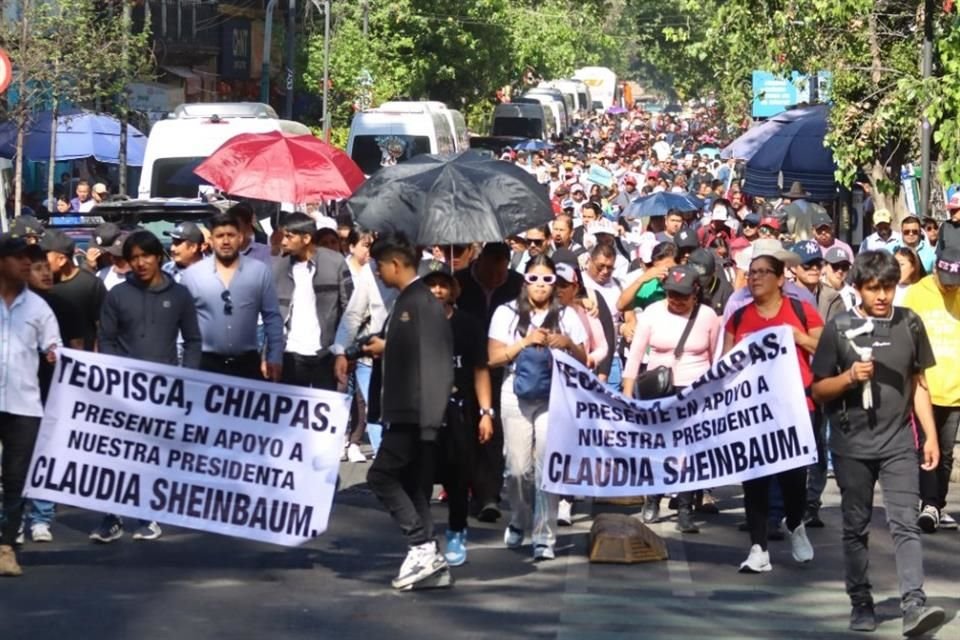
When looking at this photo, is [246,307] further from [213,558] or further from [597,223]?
[597,223]

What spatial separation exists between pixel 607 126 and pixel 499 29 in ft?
105

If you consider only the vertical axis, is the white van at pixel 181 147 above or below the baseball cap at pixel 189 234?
above

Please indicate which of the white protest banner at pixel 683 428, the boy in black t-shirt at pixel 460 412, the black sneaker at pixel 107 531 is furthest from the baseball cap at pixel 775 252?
the black sneaker at pixel 107 531

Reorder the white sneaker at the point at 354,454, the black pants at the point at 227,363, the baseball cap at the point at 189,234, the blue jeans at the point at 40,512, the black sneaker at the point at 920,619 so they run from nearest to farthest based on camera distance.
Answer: the black sneaker at the point at 920,619 → the blue jeans at the point at 40,512 → the black pants at the point at 227,363 → the baseball cap at the point at 189,234 → the white sneaker at the point at 354,454

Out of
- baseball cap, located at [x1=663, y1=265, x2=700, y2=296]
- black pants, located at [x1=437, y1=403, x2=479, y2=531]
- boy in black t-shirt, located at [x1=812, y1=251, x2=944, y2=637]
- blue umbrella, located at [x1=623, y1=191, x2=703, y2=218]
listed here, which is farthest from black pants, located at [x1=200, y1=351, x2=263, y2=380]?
blue umbrella, located at [x1=623, y1=191, x2=703, y2=218]

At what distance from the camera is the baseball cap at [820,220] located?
1884 cm

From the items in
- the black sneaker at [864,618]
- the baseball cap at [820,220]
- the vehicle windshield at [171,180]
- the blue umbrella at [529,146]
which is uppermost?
the blue umbrella at [529,146]

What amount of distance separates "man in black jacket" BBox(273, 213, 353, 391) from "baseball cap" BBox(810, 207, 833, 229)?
6.41m

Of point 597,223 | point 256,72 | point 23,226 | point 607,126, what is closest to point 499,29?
point 256,72

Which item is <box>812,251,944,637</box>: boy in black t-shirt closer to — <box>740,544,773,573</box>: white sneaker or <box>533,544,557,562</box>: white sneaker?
<box>740,544,773,573</box>: white sneaker

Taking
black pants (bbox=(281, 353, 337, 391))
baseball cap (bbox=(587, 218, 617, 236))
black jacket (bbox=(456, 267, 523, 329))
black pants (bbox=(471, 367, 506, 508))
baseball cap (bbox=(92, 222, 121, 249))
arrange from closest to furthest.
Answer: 1. black pants (bbox=(471, 367, 506, 508))
2. black jacket (bbox=(456, 267, 523, 329))
3. black pants (bbox=(281, 353, 337, 391))
4. baseball cap (bbox=(92, 222, 121, 249))
5. baseball cap (bbox=(587, 218, 617, 236))

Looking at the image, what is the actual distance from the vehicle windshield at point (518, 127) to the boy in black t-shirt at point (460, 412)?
51.8 metres

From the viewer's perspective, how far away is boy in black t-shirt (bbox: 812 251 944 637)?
872 centimetres

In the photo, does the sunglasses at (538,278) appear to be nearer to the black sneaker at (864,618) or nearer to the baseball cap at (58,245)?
the black sneaker at (864,618)
